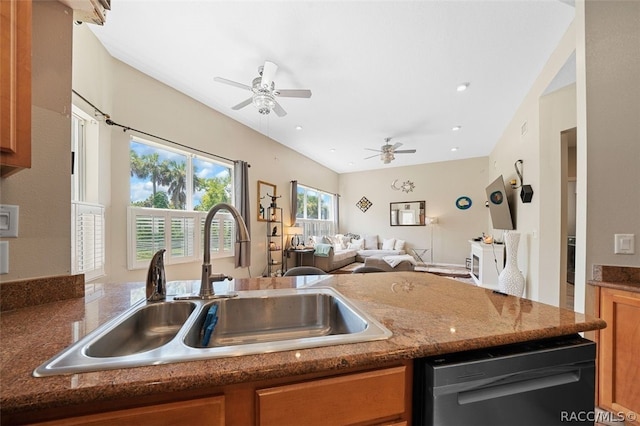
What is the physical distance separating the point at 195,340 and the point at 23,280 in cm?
74

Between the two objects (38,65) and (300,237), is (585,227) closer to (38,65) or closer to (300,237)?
(38,65)

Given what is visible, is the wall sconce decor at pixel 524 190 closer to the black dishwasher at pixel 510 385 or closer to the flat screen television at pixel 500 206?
the flat screen television at pixel 500 206

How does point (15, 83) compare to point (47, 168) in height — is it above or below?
above

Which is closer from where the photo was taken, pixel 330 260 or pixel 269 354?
pixel 269 354

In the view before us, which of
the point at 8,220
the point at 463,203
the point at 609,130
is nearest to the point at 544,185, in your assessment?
the point at 609,130

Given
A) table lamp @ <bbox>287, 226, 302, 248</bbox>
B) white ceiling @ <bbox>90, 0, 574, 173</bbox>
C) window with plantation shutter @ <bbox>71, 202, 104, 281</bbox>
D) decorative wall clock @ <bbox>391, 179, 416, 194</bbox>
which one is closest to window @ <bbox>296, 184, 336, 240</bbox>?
table lamp @ <bbox>287, 226, 302, 248</bbox>

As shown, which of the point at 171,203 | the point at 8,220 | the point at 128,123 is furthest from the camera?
the point at 171,203

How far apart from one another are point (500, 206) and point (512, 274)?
4.25 feet

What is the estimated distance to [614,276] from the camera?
146 centimetres

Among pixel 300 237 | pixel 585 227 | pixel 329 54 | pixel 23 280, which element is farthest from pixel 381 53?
pixel 300 237

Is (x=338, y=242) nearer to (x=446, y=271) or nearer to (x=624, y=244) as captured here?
(x=446, y=271)

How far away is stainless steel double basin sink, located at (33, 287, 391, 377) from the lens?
0.59 meters

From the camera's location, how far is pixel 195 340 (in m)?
0.85

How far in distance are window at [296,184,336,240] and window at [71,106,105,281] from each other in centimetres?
413
